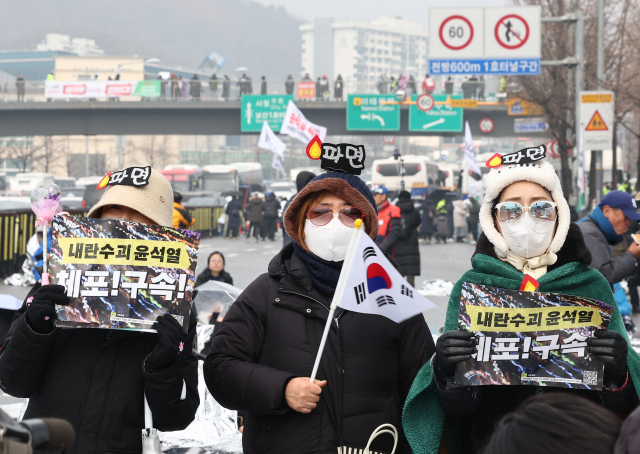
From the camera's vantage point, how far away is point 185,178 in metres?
46.5

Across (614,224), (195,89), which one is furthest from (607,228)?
(195,89)

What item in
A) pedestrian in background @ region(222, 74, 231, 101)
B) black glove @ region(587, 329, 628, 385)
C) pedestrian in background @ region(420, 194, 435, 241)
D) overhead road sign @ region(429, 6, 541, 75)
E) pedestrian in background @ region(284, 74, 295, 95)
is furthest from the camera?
pedestrian in background @ region(284, 74, 295, 95)

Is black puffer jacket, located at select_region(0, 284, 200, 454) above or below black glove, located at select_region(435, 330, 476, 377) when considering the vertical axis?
below

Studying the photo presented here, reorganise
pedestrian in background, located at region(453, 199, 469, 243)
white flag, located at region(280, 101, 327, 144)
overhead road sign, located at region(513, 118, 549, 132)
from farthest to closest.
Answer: overhead road sign, located at region(513, 118, 549, 132) → pedestrian in background, located at region(453, 199, 469, 243) → white flag, located at region(280, 101, 327, 144)

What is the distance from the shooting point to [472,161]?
2177 centimetres

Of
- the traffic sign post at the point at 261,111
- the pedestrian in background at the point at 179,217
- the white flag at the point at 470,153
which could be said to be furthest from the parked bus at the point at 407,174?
the pedestrian in background at the point at 179,217

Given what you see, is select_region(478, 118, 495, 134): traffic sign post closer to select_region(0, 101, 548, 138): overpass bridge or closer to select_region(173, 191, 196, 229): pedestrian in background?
select_region(0, 101, 548, 138): overpass bridge

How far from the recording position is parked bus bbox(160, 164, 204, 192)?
144 feet

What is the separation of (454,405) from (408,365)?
299 millimetres

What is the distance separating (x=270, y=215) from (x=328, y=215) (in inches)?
908

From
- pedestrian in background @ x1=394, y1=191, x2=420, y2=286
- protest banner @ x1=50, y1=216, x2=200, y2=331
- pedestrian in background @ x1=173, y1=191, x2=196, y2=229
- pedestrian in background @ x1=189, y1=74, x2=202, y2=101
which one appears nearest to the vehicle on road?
pedestrian in background @ x1=189, y1=74, x2=202, y2=101

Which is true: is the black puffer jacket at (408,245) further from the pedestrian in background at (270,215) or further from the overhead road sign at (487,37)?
the pedestrian in background at (270,215)

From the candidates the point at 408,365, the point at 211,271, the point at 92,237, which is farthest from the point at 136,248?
the point at 211,271

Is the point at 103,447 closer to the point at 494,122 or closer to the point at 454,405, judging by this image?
the point at 454,405
